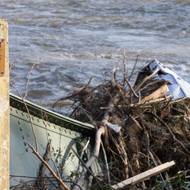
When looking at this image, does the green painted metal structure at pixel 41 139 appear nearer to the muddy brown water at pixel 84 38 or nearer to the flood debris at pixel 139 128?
the flood debris at pixel 139 128

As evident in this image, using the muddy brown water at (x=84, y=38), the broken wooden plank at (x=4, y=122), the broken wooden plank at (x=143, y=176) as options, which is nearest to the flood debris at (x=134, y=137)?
the broken wooden plank at (x=143, y=176)

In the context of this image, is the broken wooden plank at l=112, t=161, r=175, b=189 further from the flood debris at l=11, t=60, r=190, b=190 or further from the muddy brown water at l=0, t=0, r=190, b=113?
the muddy brown water at l=0, t=0, r=190, b=113

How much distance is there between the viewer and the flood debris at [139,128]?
4941mm

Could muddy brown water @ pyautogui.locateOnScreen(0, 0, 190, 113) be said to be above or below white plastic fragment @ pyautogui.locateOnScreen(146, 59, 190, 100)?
above

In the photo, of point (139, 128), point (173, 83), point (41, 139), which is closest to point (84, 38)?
point (173, 83)

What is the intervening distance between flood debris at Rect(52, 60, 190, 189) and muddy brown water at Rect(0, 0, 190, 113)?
9.57 ft

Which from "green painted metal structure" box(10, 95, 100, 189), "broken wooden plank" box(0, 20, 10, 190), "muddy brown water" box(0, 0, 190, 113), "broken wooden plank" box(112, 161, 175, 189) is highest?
"muddy brown water" box(0, 0, 190, 113)

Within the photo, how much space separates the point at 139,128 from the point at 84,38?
9.10 meters

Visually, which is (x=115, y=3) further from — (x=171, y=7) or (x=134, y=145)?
(x=134, y=145)

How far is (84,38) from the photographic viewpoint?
14.3 metres

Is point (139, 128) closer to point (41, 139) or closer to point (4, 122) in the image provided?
point (41, 139)

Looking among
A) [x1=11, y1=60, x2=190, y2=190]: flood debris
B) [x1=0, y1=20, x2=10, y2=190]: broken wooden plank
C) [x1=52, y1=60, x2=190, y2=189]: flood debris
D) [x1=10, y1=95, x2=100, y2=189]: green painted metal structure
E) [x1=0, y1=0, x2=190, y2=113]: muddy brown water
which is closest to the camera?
[x1=0, y1=20, x2=10, y2=190]: broken wooden plank

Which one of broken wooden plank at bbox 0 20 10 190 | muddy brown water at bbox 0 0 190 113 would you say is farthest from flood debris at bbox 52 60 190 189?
muddy brown water at bbox 0 0 190 113

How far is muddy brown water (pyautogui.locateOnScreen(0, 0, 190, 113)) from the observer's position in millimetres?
10414
